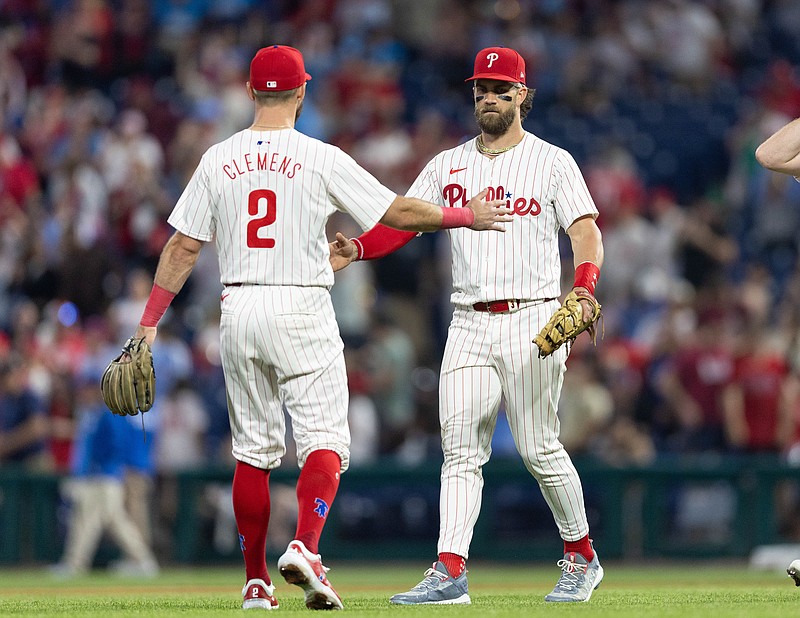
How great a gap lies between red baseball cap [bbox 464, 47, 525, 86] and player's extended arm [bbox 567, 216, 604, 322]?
0.76 meters

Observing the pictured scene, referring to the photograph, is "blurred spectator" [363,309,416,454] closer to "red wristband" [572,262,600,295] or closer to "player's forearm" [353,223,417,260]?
"player's forearm" [353,223,417,260]

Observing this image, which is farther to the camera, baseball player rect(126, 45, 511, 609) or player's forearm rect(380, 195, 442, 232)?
player's forearm rect(380, 195, 442, 232)

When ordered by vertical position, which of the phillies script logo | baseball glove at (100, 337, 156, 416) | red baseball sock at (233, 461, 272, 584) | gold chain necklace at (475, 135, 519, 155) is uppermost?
gold chain necklace at (475, 135, 519, 155)

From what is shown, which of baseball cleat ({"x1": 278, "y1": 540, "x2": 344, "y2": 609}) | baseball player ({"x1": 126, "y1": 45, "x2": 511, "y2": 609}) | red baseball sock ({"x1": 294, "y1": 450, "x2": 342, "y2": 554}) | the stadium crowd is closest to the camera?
baseball cleat ({"x1": 278, "y1": 540, "x2": 344, "y2": 609})

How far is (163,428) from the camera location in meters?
14.1

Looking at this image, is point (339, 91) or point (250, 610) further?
point (339, 91)

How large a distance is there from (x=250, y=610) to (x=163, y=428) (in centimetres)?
787

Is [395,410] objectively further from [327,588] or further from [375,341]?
[327,588]

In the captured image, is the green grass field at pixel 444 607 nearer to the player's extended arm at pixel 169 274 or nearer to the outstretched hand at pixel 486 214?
the player's extended arm at pixel 169 274

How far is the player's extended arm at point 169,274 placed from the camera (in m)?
6.60

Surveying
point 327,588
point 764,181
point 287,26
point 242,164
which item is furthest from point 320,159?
point 287,26

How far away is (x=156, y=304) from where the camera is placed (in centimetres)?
664

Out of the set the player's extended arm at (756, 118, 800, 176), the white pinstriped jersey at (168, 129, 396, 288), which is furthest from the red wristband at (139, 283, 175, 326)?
the player's extended arm at (756, 118, 800, 176)

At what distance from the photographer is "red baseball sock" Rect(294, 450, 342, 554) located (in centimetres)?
627
